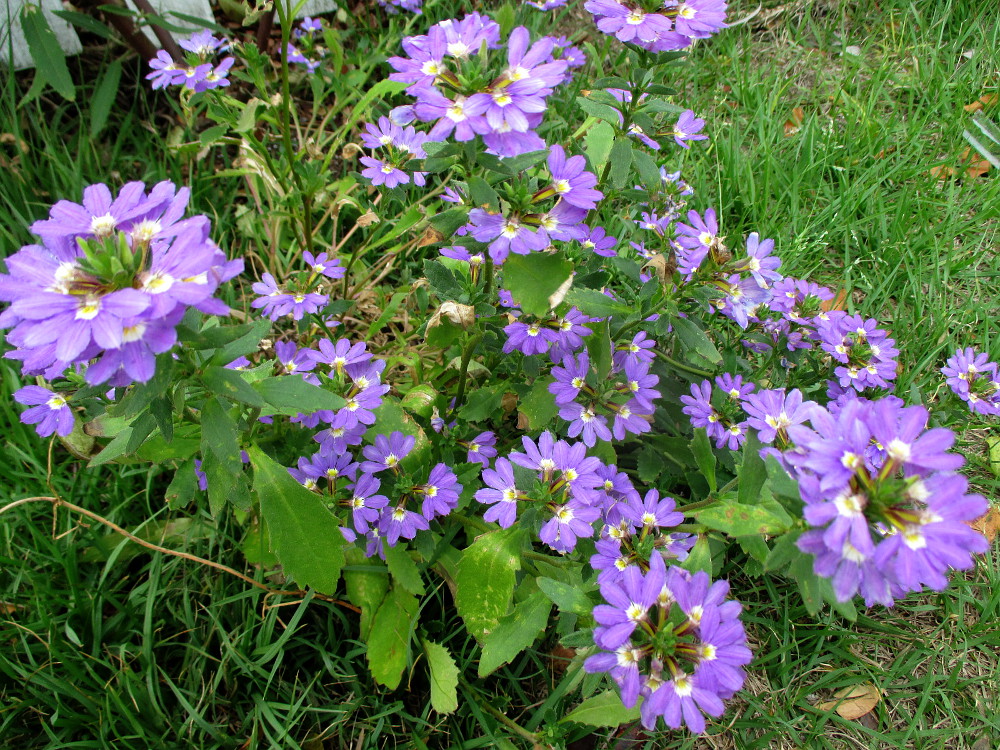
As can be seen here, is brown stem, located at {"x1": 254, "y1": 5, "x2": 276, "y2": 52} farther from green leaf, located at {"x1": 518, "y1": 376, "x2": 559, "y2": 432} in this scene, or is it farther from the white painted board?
green leaf, located at {"x1": 518, "y1": 376, "x2": 559, "y2": 432}

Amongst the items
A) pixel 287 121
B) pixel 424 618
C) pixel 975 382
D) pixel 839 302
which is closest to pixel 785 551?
pixel 424 618

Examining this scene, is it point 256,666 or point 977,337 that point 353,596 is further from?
point 977,337

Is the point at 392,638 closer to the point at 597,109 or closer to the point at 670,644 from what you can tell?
the point at 670,644

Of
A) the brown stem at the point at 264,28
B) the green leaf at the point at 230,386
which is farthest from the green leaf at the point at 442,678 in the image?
the brown stem at the point at 264,28

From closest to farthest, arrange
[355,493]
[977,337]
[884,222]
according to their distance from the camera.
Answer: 1. [355,493]
2. [977,337]
3. [884,222]

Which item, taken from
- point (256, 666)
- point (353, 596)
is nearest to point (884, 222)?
point (353, 596)

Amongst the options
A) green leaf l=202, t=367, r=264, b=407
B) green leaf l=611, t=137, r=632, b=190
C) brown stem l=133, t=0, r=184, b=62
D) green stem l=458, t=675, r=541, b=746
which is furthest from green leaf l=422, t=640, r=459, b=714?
brown stem l=133, t=0, r=184, b=62

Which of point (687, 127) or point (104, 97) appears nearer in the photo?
point (687, 127)
